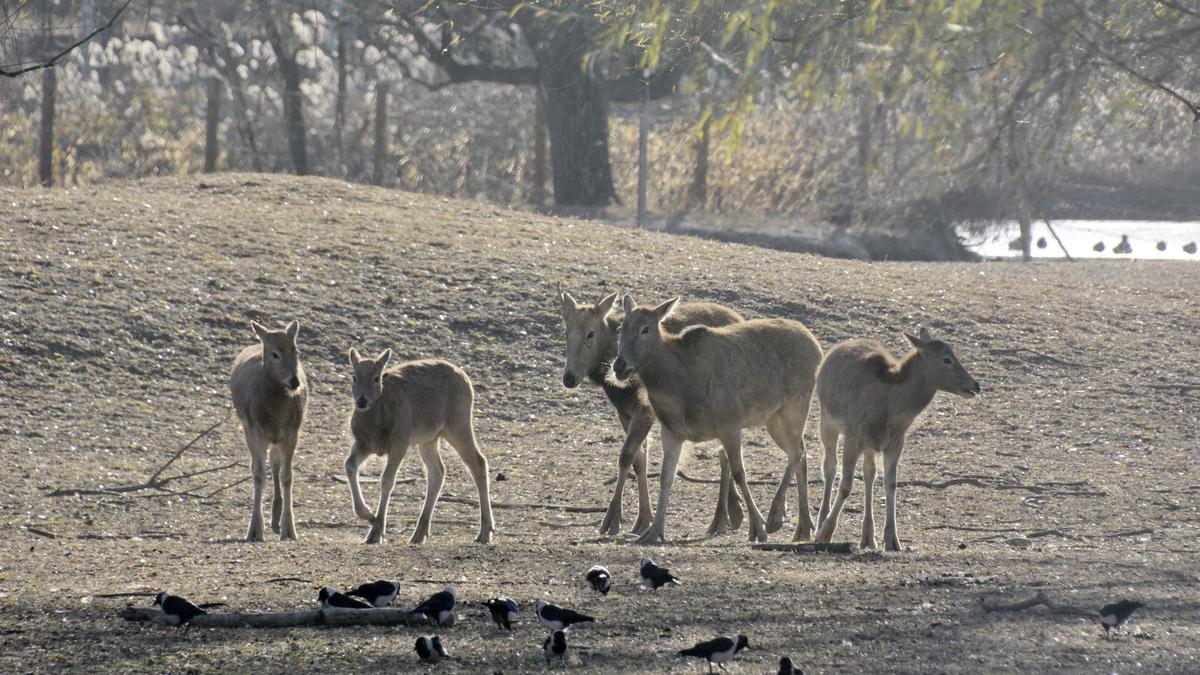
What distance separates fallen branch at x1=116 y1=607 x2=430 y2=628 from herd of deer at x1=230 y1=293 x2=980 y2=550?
2920 millimetres

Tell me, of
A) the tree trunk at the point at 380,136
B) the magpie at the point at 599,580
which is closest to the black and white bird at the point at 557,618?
the magpie at the point at 599,580

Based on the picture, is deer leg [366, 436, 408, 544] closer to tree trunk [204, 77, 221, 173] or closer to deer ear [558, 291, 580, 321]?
deer ear [558, 291, 580, 321]

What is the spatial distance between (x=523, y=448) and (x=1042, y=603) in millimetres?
6306

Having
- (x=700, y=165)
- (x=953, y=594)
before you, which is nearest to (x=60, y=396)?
(x=953, y=594)

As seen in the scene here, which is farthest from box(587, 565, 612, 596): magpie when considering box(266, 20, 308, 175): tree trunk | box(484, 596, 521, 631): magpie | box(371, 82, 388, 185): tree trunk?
box(266, 20, 308, 175): tree trunk

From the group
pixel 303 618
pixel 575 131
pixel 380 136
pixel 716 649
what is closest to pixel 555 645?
pixel 716 649

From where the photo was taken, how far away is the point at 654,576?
25.6ft

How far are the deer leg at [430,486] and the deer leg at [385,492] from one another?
222 mm

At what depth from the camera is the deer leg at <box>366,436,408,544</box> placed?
9.83 meters

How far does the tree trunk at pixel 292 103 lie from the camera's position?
27625mm

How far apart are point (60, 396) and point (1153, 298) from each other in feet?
44.2

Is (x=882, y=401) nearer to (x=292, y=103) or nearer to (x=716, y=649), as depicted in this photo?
(x=716, y=649)

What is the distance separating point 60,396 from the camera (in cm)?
1317

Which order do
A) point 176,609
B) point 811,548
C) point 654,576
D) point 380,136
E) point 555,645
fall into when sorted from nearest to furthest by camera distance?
point 555,645, point 176,609, point 654,576, point 811,548, point 380,136
